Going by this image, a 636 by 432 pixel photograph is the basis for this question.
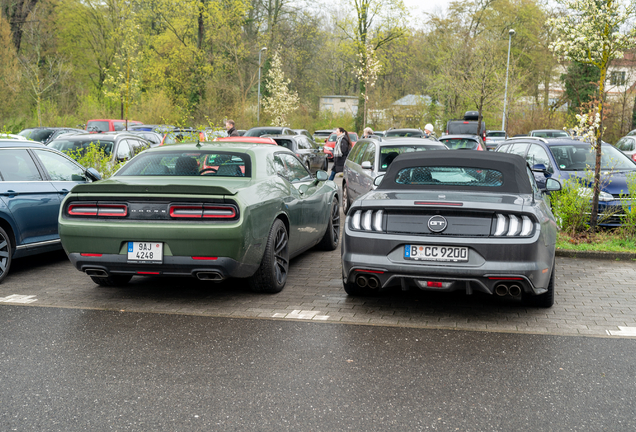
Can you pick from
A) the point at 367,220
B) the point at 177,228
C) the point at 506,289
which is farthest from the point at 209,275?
the point at 506,289

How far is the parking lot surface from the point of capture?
5.55 metres

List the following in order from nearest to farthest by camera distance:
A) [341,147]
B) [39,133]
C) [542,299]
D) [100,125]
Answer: [542,299] < [341,147] < [39,133] < [100,125]

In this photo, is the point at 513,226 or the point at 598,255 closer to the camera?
the point at 513,226

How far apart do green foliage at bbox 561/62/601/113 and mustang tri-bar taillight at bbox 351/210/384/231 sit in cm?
4463

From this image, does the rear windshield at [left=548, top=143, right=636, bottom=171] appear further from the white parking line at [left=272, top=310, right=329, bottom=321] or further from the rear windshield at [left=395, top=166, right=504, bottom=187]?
the white parking line at [left=272, top=310, right=329, bottom=321]

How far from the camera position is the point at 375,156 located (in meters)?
11.6

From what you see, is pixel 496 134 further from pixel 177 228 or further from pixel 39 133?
pixel 177 228

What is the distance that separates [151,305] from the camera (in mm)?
6012

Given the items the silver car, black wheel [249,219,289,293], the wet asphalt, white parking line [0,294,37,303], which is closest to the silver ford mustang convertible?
the wet asphalt

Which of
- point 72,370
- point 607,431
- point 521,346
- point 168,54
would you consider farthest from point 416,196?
point 168,54

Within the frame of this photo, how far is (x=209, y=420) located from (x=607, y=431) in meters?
2.18

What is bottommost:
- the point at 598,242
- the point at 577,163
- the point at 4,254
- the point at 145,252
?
the point at 598,242

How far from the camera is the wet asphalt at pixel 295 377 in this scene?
353 cm

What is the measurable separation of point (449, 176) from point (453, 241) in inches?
58.0
